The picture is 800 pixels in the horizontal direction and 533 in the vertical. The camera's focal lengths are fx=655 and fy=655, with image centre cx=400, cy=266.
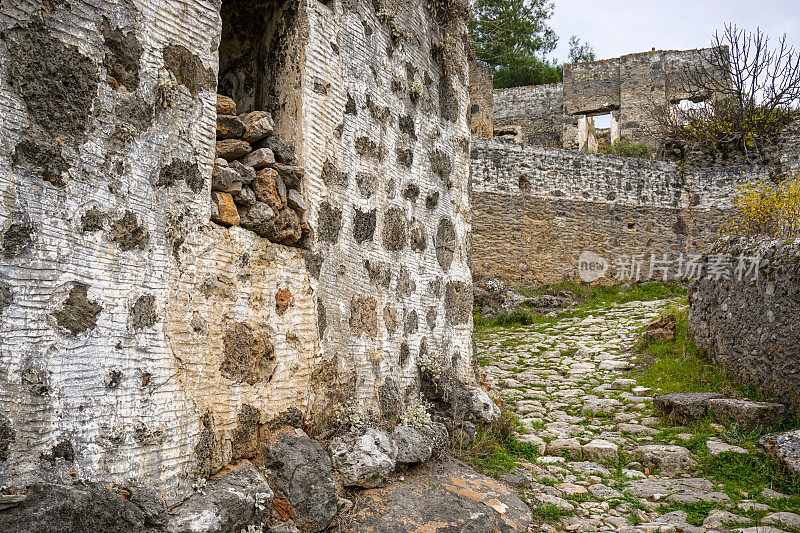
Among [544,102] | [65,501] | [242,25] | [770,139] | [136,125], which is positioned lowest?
[65,501]

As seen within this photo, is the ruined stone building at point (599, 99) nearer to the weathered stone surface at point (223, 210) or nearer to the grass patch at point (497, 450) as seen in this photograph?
the grass patch at point (497, 450)

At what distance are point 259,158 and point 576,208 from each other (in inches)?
458

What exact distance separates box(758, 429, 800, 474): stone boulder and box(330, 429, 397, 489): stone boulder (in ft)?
10.2

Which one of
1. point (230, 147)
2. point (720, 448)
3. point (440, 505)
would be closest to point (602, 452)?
point (720, 448)

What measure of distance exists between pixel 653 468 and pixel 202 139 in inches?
177

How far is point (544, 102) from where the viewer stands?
882 inches

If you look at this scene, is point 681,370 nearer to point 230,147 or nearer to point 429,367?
point 429,367

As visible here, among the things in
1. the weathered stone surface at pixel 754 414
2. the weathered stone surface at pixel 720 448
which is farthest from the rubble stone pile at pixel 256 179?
the weathered stone surface at pixel 754 414

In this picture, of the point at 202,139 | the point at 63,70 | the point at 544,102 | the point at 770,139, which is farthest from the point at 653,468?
the point at 544,102

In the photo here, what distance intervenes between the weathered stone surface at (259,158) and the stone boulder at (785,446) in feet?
14.4

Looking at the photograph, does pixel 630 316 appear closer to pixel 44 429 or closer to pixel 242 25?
pixel 242 25

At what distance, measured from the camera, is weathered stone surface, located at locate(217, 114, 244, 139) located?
3.60m

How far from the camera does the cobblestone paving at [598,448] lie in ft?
14.7

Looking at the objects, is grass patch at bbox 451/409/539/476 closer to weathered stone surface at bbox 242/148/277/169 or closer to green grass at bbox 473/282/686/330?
weathered stone surface at bbox 242/148/277/169
